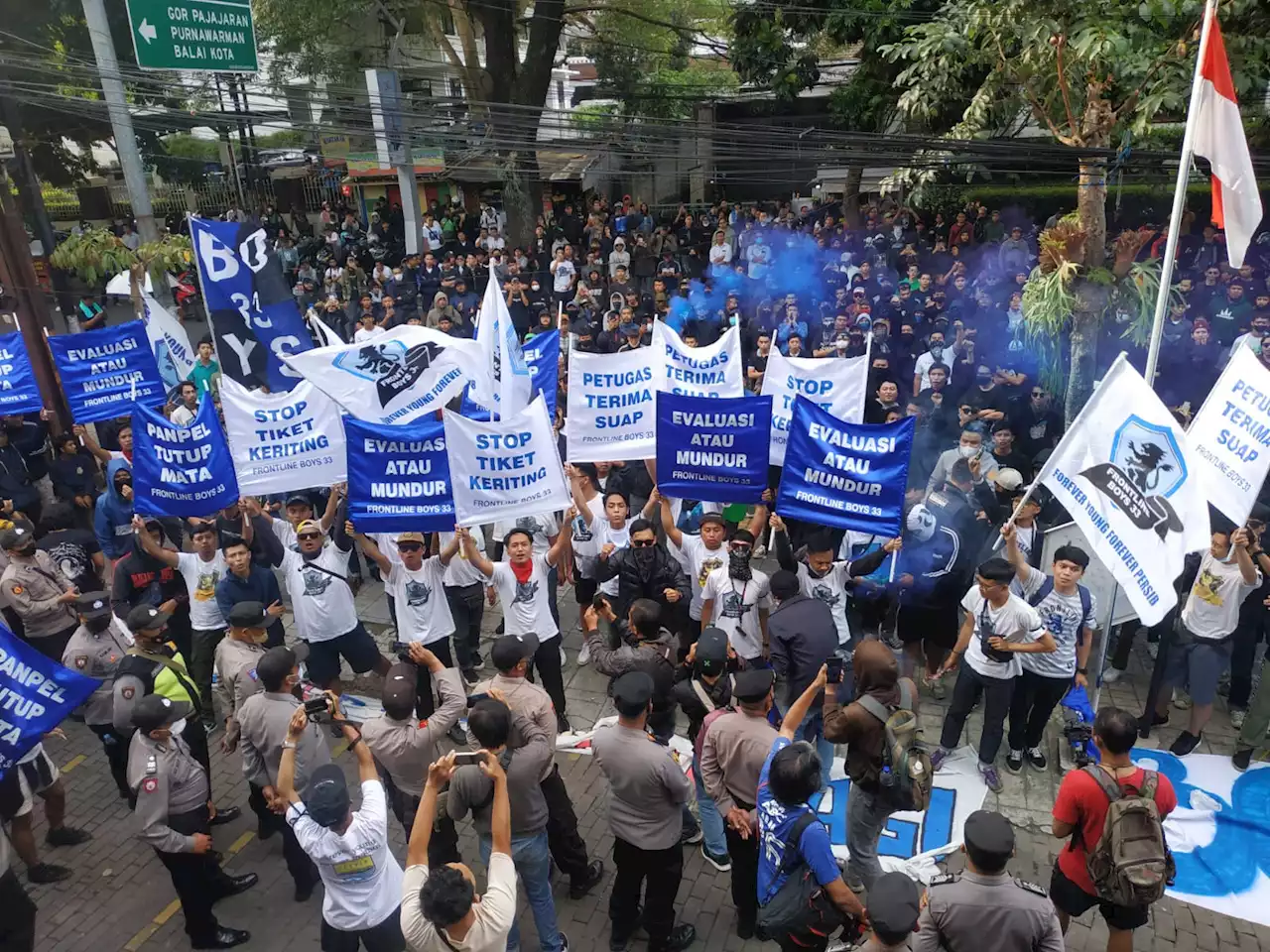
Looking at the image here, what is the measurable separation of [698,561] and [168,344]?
704 cm

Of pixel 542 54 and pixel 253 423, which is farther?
pixel 542 54

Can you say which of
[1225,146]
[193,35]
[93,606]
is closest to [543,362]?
[93,606]

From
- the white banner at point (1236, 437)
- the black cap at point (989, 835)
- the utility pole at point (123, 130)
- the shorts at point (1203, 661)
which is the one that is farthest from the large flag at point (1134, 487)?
the utility pole at point (123, 130)

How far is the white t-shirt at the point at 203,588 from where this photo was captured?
6844mm

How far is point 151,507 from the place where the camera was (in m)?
6.84

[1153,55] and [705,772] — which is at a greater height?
[1153,55]

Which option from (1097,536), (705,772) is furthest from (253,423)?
(1097,536)

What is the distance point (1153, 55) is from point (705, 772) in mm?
7071

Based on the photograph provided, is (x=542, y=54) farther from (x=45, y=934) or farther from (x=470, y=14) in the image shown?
(x=45, y=934)

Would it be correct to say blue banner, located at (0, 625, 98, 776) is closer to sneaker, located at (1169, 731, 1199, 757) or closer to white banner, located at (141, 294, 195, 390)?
white banner, located at (141, 294, 195, 390)

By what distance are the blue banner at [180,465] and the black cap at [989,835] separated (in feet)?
18.5

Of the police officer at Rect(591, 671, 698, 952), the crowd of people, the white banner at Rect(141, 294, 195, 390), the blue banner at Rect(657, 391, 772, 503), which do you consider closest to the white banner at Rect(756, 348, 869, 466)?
the crowd of people

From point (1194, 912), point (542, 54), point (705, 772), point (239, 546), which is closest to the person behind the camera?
point (705, 772)

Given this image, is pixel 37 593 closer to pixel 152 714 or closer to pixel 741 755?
pixel 152 714
